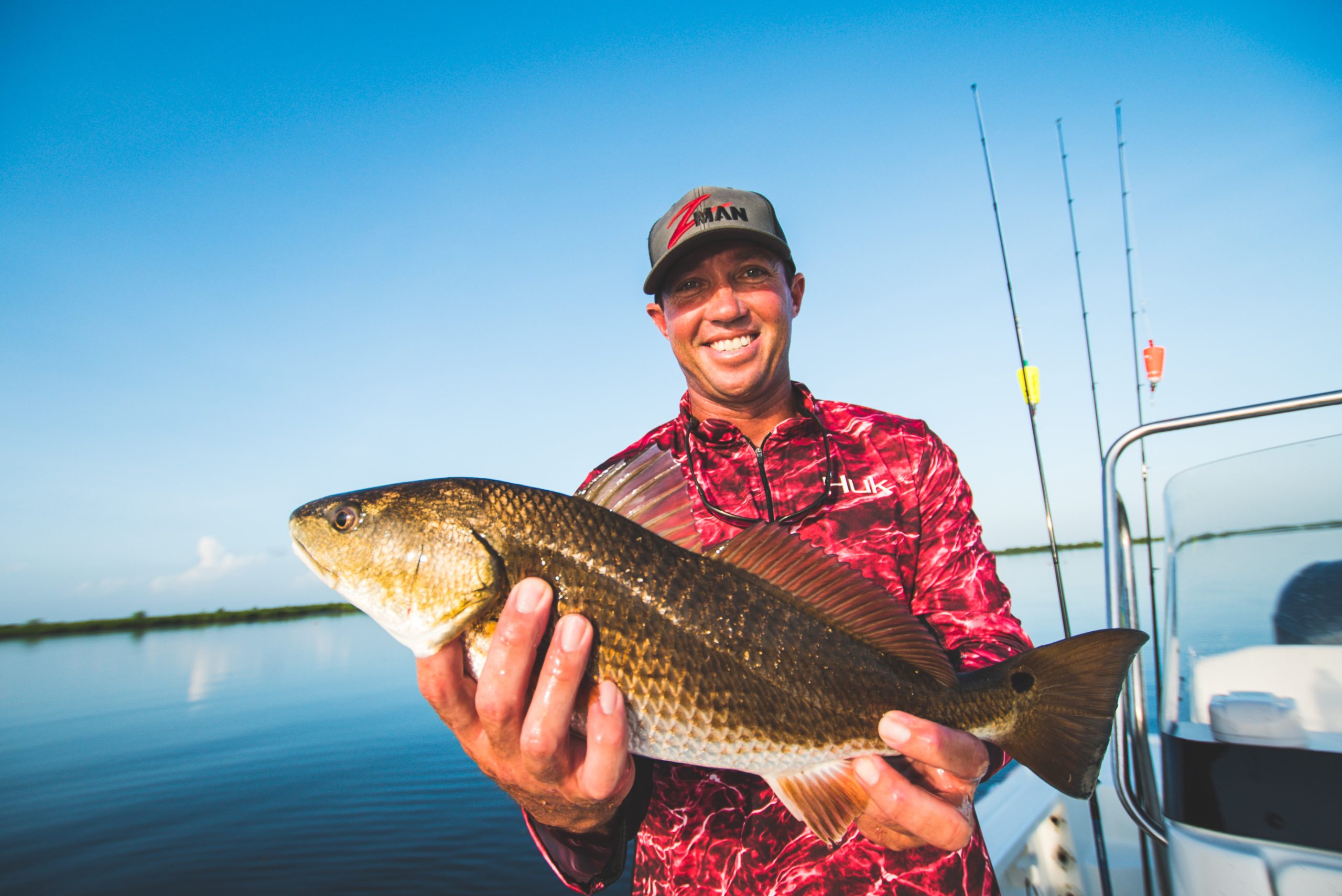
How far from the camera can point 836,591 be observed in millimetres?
2252

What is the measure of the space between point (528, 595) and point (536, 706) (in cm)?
37

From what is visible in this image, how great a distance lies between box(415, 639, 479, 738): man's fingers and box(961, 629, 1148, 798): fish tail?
65.2 inches

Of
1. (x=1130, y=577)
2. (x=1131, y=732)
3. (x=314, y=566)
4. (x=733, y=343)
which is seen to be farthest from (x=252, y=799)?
(x=1130, y=577)

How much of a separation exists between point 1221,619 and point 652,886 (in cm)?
320

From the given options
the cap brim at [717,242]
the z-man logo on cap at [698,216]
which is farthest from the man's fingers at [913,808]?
the z-man logo on cap at [698,216]

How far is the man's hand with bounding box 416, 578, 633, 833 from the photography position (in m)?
1.96

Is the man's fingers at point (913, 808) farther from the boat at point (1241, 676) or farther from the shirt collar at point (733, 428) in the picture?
the shirt collar at point (733, 428)

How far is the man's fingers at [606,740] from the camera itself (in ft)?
6.48

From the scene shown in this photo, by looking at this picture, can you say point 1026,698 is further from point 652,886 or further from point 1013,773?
point 1013,773

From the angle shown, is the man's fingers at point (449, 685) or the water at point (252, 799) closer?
the man's fingers at point (449, 685)

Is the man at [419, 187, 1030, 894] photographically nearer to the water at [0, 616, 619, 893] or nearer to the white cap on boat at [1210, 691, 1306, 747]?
the white cap on boat at [1210, 691, 1306, 747]

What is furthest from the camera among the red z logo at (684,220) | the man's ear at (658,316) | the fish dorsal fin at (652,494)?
the man's ear at (658,316)

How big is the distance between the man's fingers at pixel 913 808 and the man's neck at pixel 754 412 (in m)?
1.68

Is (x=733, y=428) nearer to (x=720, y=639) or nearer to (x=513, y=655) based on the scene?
(x=720, y=639)
